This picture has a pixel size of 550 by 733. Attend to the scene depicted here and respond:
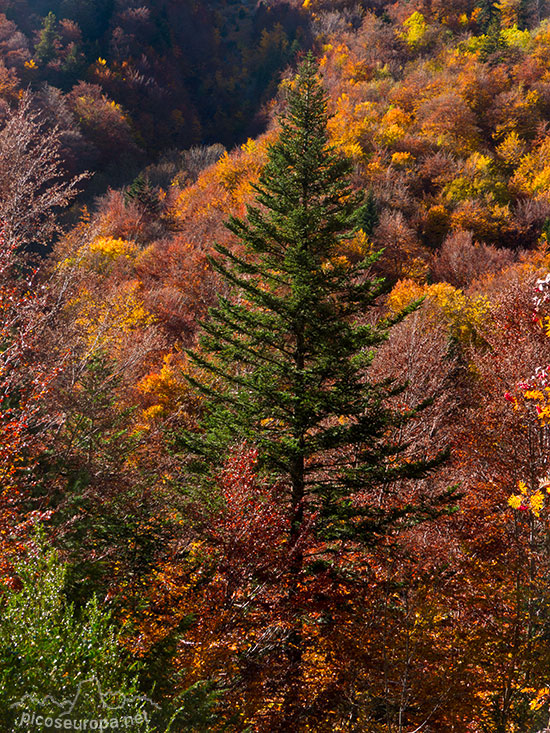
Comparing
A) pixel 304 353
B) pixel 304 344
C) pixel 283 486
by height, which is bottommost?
pixel 283 486

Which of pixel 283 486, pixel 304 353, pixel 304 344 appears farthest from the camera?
pixel 304 353

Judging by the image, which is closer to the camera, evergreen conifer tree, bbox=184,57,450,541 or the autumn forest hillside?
the autumn forest hillside

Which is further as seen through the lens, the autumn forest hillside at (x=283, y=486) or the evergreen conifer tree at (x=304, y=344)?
the evergreen conifer tree at (x=304, y=344)

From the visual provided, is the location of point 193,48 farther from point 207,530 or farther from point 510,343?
point 207,530

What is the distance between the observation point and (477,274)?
33469 mm

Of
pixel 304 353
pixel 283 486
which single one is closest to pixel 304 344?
pixel 304 353

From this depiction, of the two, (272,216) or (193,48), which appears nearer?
(272,216)

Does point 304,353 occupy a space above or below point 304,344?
below

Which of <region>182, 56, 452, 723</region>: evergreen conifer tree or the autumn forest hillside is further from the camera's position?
<region>182, 56, 452, 723</region>: evergreen conifer tree

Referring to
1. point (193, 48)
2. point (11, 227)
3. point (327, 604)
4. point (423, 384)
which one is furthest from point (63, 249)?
point (193, 48)

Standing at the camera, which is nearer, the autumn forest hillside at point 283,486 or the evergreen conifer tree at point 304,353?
the autumn forest hillside at point 283,486

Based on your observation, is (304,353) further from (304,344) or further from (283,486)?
(283,486)

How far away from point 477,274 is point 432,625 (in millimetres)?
29190

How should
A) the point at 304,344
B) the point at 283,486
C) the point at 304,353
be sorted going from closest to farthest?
the point at 304,344 < the point at 283,486 < the point at 304,353
